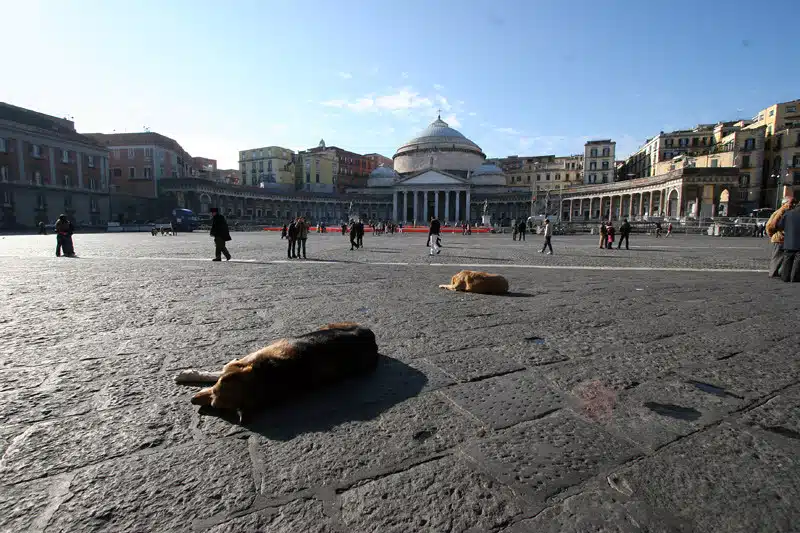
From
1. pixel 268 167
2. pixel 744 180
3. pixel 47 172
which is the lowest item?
pixel 47 172

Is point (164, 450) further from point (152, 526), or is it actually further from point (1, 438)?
point (1, 438)

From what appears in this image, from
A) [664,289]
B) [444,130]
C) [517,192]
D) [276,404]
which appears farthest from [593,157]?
[276,404]

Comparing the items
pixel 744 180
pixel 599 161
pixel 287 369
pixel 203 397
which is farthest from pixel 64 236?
pixel 599 161

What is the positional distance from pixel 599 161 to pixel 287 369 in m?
84.3

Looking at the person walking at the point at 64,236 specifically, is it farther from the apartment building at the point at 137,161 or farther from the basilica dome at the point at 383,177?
the basilica dome at the point at 383,177

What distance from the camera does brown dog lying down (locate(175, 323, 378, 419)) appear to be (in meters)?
2.07

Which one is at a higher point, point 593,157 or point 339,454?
point 593,157

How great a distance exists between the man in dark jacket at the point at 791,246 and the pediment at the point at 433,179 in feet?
224

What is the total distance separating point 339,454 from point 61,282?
7.16m

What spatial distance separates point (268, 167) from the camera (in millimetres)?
77375

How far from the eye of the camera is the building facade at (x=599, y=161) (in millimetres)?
74688

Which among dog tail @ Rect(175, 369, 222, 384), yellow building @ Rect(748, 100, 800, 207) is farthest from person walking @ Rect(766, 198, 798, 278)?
yellow building @ Rect(748, 100, 800, 207)

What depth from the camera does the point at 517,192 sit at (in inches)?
2926

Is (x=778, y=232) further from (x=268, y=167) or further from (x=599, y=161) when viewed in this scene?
(x=268, y=167)
